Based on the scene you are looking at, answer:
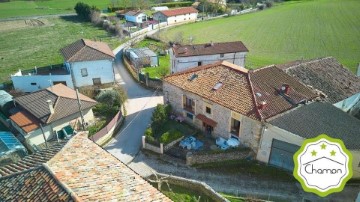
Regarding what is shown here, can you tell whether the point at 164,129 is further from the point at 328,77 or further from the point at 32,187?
the point at 328,77

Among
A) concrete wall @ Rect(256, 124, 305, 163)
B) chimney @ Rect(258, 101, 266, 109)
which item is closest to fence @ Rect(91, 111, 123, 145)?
concrete wall @ Rect(256, 124, 305, 163)

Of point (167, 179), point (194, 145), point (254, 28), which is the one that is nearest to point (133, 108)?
point (194, 145)

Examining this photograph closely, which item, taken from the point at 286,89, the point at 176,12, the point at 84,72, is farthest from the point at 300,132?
the point at 176,12

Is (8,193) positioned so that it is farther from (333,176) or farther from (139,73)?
(139,73)

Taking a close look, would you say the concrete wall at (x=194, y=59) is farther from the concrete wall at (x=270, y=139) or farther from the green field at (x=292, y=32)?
the concrete wall at (x=270, y=139)

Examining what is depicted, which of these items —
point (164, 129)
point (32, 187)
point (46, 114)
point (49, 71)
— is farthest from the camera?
point (49, 71)

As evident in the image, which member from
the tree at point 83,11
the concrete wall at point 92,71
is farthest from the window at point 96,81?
the tree at point 83,11
